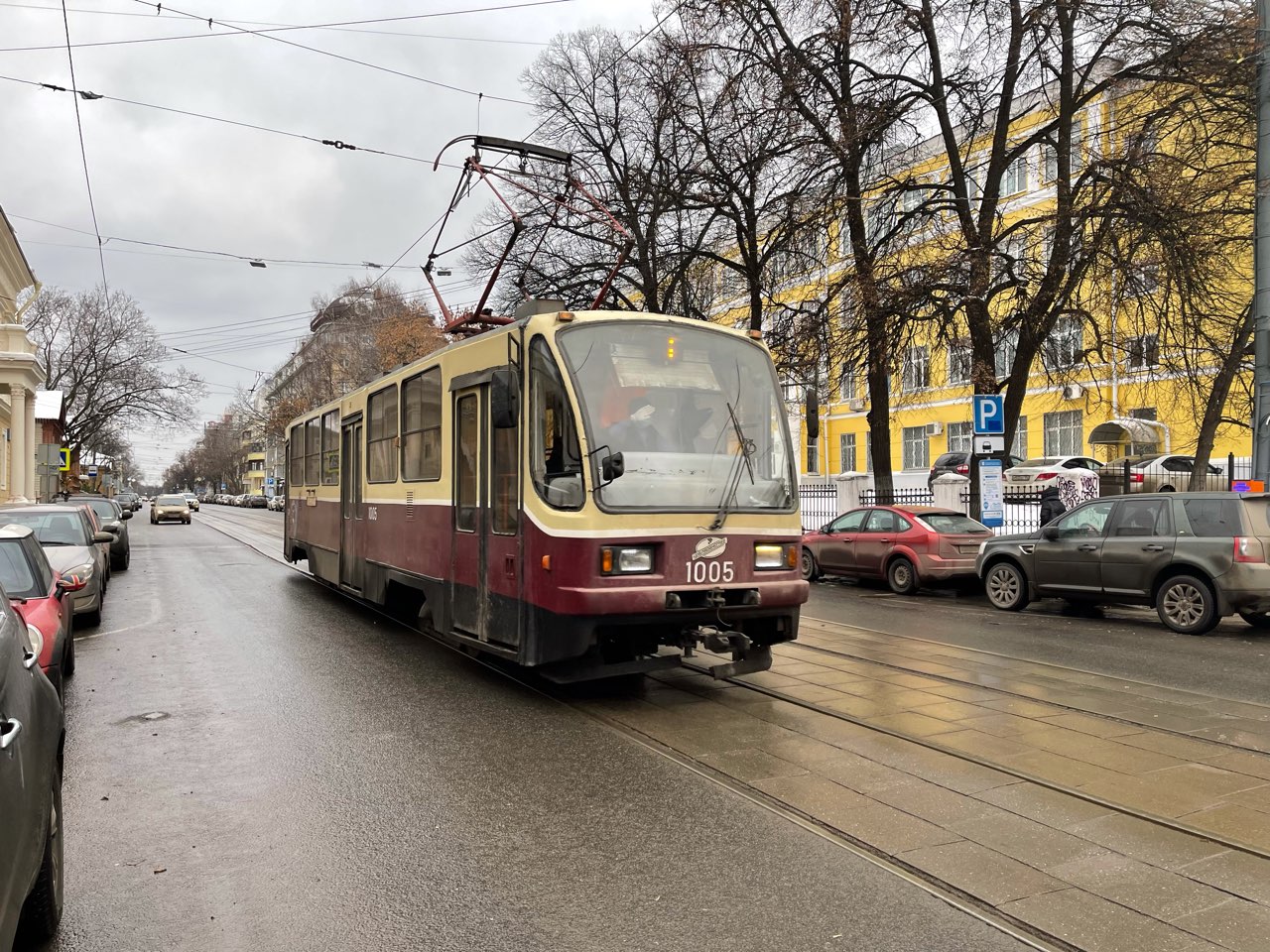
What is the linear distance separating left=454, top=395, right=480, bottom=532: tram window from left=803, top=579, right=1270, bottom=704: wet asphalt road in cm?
566

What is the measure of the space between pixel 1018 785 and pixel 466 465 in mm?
4941

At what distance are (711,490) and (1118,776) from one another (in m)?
3.19

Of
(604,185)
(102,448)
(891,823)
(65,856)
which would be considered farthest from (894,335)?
(102,448)

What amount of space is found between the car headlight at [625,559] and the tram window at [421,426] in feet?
9.14

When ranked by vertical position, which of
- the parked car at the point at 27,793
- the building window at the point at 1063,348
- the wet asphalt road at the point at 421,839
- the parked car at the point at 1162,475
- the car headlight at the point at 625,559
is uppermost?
the building window at the point at 1063,348

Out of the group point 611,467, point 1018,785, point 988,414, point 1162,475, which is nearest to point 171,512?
point 988,414

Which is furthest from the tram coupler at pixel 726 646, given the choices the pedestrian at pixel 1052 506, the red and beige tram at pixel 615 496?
the pedestrian at pixel 1052 506

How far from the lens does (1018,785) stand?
17.9 ft

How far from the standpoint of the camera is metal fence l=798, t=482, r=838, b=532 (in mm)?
28016

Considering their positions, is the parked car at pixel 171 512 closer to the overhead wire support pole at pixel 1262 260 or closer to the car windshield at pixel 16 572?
the car windshield at pixel 16 572

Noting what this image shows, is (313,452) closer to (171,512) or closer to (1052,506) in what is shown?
(1052,506)

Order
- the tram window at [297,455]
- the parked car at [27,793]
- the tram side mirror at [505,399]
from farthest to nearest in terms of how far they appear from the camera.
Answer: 1. the tram window at [297,455]
2. the tram side mirror at [505,399]
3. the parked car at [27,793]

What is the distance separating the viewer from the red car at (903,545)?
15633 mm

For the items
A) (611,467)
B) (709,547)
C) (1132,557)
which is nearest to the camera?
(611,467)
